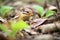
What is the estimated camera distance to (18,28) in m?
1.96

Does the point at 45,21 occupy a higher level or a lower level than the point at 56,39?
higher

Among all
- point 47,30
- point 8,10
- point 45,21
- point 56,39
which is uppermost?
point 8,10

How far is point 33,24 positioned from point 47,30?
450 millimetres

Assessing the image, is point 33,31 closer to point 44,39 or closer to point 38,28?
point 38,28

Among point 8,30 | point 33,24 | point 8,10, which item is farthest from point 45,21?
point 8,10

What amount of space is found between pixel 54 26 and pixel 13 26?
39 cm

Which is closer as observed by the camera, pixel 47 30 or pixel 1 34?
pixel 1 34

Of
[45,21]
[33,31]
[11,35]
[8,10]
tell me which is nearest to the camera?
[11,35]

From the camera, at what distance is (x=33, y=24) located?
2402mm

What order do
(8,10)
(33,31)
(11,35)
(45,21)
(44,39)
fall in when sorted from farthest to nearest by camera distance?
(8,10) < (45,21) < (33,31) < (11,35) < (44,39)

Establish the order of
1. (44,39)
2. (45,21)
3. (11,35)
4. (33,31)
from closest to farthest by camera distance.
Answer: (44,39) < (11,35) < (33,31) < (45,21)

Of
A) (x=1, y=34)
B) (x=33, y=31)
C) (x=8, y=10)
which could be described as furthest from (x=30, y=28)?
(x=8, y=10)

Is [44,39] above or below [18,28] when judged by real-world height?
below

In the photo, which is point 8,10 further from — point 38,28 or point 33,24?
point 38,28
